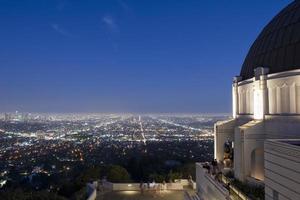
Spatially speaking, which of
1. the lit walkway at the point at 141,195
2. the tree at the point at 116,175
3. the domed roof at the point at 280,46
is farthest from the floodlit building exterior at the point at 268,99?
the tree at the point at 116,175

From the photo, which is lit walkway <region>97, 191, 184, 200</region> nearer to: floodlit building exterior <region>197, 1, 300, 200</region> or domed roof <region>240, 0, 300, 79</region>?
floodlit building exterior <region>197, 1, 300, 200</region>

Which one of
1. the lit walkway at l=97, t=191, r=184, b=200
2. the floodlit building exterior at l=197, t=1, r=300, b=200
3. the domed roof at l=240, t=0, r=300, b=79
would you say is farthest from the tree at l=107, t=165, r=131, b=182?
the domed roof at l=240, t=0, r=300, b=79

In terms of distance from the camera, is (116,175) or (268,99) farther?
(116,175)

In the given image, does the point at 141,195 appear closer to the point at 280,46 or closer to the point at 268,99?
the point at 268,99

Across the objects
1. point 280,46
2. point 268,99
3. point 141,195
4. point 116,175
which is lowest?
point 116,175

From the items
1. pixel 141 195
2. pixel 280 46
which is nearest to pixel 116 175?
pixel 141 195

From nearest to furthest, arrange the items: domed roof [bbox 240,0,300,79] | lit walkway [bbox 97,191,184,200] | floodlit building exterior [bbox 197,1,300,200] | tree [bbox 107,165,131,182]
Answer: floodlit building exterior [bbox 197,1,300,200]
domed roof [bbox 240,0,300,79]
lit walkway [bbox 97,191,184,200]
tree [bbox 107,165,131,182]

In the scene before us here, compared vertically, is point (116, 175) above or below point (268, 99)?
below

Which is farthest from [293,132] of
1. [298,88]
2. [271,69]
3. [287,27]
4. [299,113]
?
[287,27]

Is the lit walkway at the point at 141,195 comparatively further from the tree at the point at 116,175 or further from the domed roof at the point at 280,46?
the tree at the point at 116,175
